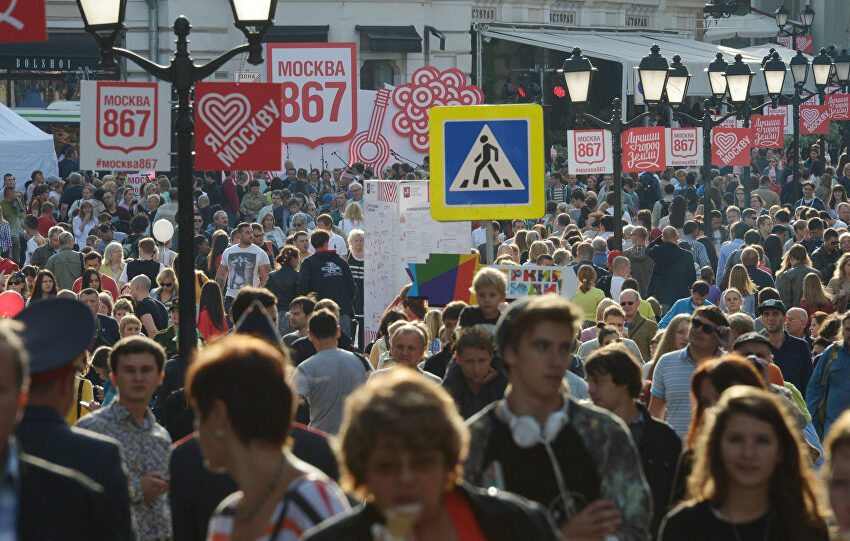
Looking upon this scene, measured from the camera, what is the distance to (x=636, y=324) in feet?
38.6

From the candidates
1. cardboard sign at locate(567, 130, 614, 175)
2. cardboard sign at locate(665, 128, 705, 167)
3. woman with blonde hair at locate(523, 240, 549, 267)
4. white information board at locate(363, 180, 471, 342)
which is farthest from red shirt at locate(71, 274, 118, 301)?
cardboard sign at locate(665, 128, 705, 167)

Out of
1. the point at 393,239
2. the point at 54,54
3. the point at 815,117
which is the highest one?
the point at 54,54

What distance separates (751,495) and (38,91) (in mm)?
35767

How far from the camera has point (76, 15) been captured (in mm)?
38125

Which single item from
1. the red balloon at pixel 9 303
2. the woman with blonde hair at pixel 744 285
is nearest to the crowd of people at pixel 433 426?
the woman with blonde hair at pixel 744 285

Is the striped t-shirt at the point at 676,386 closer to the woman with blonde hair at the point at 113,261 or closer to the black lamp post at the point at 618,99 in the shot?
the black lamp post at the point at 618,99

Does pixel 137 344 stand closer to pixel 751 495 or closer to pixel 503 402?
pixel 503 402

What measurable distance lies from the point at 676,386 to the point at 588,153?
1301cm

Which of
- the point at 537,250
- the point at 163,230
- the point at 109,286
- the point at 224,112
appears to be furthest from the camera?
the point at 163,230

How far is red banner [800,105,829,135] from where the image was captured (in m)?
30.7

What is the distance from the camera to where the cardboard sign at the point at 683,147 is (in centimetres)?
2045

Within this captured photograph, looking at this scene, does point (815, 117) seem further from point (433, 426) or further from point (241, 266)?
point (433, 426)

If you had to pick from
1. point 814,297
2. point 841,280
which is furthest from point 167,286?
point 841,280

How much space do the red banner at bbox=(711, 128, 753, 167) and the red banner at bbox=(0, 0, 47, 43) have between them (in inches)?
600
